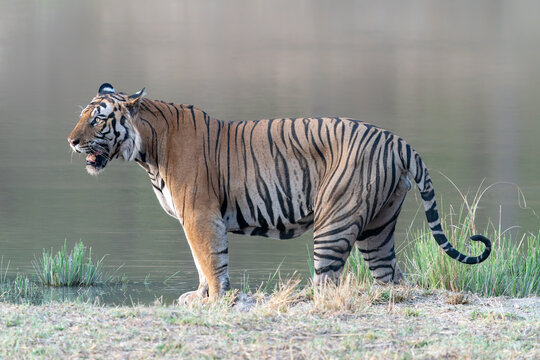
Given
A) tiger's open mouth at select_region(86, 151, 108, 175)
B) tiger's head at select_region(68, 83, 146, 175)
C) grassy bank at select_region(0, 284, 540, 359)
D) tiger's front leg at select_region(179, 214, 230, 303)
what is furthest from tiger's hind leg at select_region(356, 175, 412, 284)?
tiger's open mouth at select_region(86, 151, 108, 175)

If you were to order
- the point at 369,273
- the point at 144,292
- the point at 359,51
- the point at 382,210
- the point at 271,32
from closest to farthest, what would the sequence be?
1. the point at 382,210
2. the point at 369,273
3. the point at 144,292
4. the point at 359,51
5. the point at 271,32

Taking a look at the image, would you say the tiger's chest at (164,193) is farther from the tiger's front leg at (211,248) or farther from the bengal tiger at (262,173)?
the tiger's front leg at (211,248)

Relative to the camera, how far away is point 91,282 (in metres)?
9.46

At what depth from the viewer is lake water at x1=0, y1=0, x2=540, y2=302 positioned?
39.8ft

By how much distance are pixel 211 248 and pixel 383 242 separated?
1198 mm

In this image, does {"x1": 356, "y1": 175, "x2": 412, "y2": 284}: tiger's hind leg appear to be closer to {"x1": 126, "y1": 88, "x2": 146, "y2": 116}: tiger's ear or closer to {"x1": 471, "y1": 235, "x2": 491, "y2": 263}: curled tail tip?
{"x1": 471, "y1": 235, "x2": 491, "y2": 263}: curled tail tip

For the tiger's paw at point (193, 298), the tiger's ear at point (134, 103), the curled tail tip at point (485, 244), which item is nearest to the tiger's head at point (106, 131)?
the tiger's ear at point (134, 103)

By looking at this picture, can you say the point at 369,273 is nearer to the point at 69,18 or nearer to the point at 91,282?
the point at 91,282

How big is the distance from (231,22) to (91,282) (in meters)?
57.2

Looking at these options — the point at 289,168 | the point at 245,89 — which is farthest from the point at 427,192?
the point at 245,89

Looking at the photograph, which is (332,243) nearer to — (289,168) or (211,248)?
(289,168)

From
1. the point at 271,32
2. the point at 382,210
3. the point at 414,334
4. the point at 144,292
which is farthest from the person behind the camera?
the point at 271,32

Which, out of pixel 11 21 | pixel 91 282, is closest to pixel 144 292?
pixel 91 282

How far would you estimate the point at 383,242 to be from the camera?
7.75 metres
